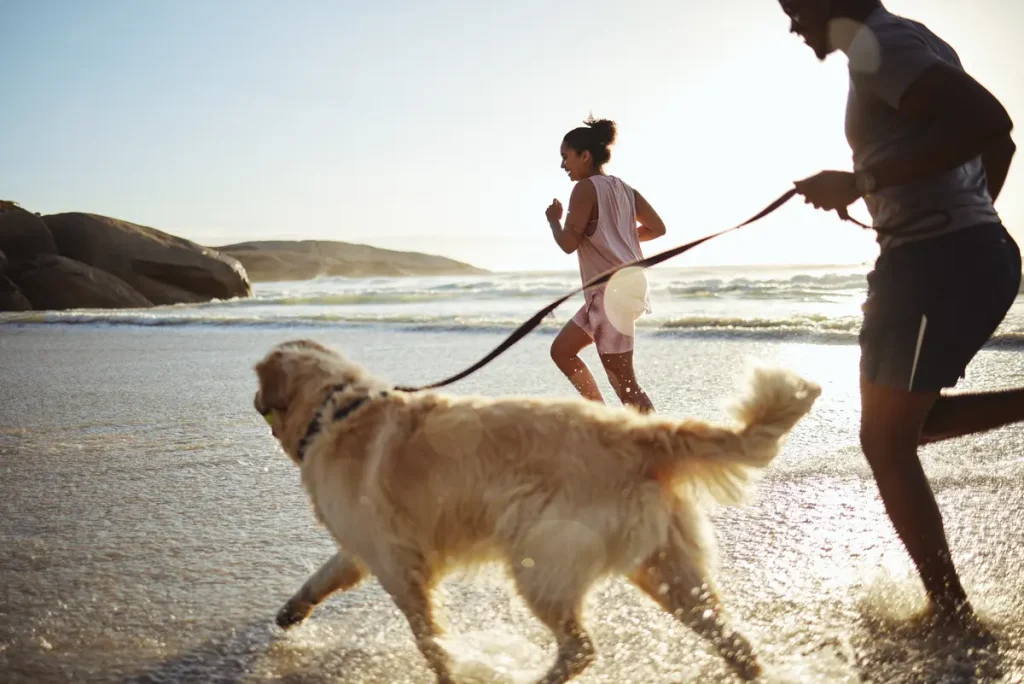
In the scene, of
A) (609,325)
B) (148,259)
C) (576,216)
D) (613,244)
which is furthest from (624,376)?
(148,259)

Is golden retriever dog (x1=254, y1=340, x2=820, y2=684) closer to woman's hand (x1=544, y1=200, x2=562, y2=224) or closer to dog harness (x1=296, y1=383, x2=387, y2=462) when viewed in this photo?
dog harness (x1=296, y1=383, x2=387, y2=462)

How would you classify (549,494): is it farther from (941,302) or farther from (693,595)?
(941,302)

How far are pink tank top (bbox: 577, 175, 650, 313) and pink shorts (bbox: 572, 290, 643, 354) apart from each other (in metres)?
0.08

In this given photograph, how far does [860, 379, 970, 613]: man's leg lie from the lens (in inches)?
103

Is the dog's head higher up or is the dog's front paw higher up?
the dog's head

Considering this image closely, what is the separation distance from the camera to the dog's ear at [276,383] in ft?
9.34

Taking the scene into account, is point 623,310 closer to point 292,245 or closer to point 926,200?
point 926,200

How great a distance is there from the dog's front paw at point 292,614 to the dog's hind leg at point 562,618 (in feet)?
2.99

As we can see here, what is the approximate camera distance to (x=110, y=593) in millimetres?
2990

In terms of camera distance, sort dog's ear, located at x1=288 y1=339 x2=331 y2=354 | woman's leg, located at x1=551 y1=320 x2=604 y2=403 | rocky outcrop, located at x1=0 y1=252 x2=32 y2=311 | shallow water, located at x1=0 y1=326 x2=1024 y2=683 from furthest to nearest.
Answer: rocky outcrop, located at x1=0 y1=252 x2=32 y2=311
woman's leg, located at x1=551 y1=320 x2=604 y2=403
dog's ear, located at x1=288 y1=339 x2=331 y2=354
shallow water, located at x1=0 y1=326 x2=1024 y2=683

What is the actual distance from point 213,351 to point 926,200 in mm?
9670

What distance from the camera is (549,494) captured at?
7.67 feet

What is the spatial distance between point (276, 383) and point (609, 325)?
260 cm

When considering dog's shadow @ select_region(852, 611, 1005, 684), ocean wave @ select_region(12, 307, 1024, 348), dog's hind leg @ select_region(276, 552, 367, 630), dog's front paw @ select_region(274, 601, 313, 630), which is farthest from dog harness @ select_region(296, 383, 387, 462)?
ocean wave @ select_region(12, 307, 1024, 348)
